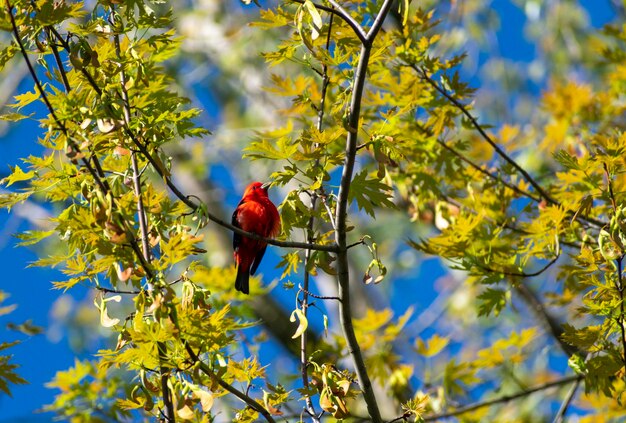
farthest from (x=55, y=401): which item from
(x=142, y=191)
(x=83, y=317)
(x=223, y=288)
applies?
(x=83, y=317)

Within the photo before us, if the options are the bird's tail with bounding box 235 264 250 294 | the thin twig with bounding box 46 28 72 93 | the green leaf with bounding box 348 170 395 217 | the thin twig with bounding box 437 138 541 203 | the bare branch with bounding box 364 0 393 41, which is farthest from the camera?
the bird's tail with bounding box 235 264 250 294

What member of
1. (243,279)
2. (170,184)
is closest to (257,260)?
(243,279)

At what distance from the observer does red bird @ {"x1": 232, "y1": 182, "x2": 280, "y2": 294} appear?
3.86 metres

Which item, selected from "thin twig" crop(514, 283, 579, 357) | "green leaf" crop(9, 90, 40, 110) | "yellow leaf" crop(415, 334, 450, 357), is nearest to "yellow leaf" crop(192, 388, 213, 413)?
"green leaf" crop(9, 90, 40, 110)

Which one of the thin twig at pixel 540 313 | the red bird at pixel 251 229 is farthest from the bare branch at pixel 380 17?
the thin twig at pixel 540 313

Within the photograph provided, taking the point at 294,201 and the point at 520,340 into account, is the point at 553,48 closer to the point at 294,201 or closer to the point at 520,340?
the point at 520,340

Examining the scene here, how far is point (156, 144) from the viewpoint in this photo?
7.45 ft

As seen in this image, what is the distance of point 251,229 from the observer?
388 centimetres

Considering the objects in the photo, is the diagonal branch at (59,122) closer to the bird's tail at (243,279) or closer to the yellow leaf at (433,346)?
the bird's tail at (243,279)

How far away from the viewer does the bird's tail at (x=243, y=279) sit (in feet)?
12.4

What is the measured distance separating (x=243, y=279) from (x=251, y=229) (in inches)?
9.3

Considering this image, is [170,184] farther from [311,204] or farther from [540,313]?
[540,313]

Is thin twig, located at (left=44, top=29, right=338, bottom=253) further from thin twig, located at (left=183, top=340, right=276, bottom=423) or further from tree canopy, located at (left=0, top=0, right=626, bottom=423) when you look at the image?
thin twig, located at (left=183, top=340, right=276, bottom=423)

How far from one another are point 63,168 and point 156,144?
0.88 feet
